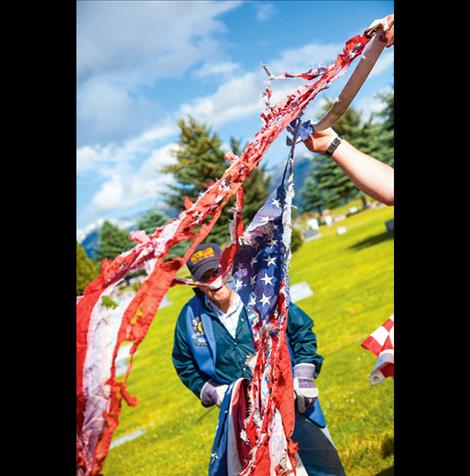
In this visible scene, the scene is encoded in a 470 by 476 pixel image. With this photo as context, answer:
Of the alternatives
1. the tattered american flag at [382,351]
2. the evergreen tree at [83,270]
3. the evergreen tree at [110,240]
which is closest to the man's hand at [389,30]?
the tattered american flag at [382,351]

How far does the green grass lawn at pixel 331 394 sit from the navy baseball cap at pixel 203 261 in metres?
2.02

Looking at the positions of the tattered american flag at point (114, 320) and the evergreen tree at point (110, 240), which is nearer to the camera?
the tattered american flag at point (114, 320)

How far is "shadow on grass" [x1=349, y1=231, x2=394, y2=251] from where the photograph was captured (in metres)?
20.5

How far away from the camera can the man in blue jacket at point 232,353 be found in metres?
3.63

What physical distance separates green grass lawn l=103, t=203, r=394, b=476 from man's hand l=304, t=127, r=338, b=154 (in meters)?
3.25

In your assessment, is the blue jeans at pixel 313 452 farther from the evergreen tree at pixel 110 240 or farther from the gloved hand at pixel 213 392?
the evergreen tree at pixel 110 240

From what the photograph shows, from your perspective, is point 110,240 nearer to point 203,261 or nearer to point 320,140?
point 203,261

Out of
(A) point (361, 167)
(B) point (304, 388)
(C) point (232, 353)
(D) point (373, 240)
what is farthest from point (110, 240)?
(A) point (361, 167)

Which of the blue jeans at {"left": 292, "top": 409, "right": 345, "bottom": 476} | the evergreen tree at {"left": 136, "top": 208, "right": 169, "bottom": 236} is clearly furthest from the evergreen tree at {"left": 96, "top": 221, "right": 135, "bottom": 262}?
the blue jeans at {"left": 292, "top": 409, "right": 345, "bottom": 476}

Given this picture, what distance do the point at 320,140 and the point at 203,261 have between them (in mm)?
1326

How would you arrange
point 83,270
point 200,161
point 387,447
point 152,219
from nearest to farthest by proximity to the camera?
point 387,447 < point 83,270 < point 200,161 < point 152,219

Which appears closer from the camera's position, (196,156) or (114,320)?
(114,320)

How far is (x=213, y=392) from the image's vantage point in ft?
11.8
